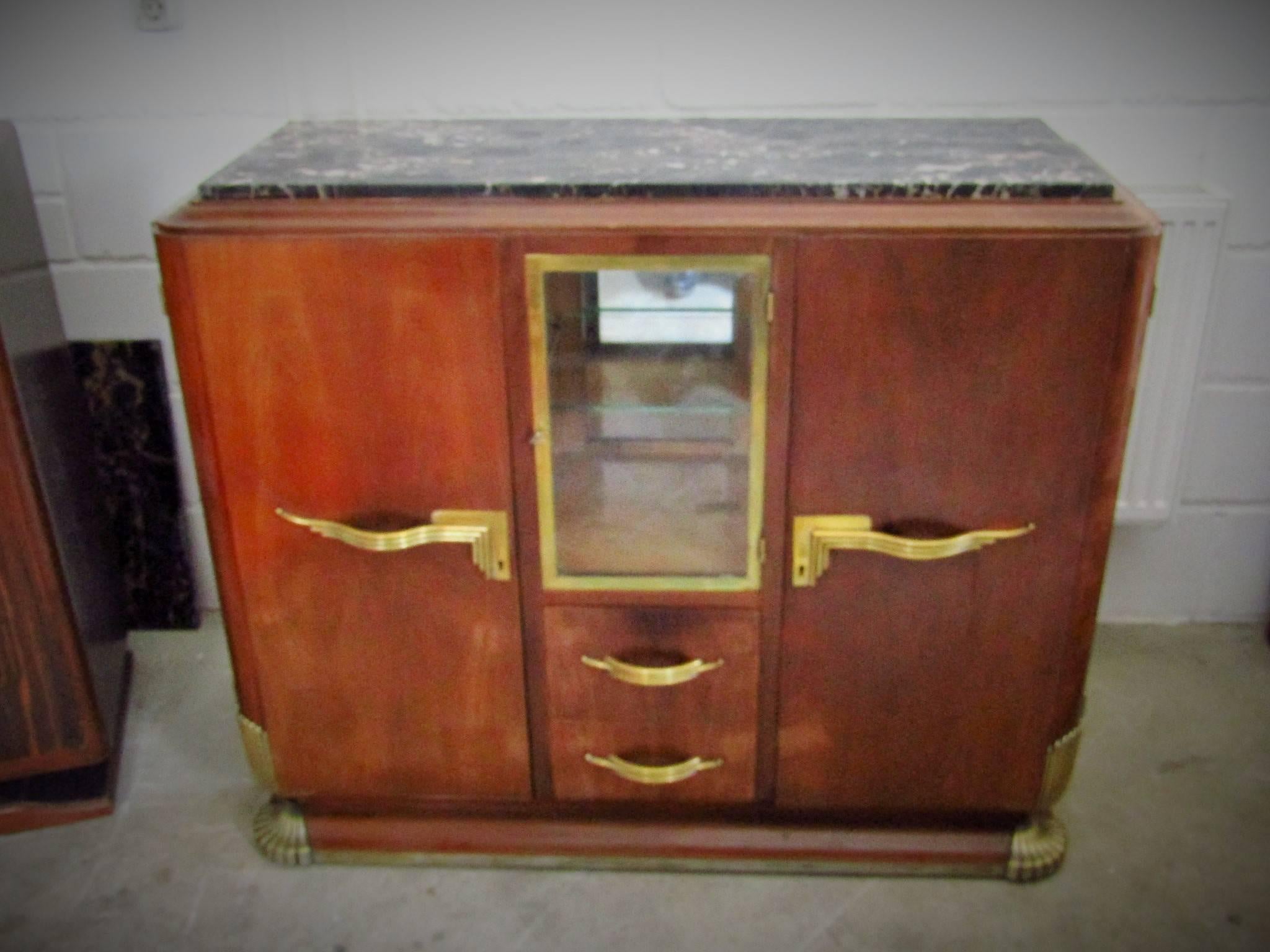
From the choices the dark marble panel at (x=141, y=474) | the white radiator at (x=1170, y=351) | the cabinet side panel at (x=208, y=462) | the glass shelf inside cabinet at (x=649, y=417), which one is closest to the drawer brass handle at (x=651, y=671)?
the glass shelf inside cabinet at (x=649, y=417)

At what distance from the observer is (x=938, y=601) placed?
140 cm

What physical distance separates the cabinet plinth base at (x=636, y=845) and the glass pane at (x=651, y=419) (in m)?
0.41

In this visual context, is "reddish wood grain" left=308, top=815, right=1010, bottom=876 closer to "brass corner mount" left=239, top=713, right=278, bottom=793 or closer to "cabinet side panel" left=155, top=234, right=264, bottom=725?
"brass corner mount" left=239, top=713, right=278, bottom=793

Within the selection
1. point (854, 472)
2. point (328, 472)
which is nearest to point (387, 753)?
point (328, 472)

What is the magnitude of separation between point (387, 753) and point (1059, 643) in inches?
34.1

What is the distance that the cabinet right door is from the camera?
1.23 m

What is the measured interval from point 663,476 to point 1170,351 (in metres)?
0.90

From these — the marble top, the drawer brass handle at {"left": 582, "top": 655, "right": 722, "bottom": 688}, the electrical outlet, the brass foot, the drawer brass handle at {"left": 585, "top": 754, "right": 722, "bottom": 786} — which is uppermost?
the electrical outlet

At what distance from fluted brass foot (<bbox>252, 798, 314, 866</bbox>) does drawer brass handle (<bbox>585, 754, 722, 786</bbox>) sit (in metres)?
0.43

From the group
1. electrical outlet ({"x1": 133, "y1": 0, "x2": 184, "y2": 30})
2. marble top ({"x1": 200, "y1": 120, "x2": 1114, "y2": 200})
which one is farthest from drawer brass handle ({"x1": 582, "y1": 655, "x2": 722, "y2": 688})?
electrical outlet ({"x1": 133, "y1": 0, "x2": 184, "y2": 30})

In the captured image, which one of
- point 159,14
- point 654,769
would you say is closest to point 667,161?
point 654,769

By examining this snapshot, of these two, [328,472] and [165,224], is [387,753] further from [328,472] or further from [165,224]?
[165,224]

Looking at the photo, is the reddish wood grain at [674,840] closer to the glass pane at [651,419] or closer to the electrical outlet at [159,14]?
the glass pane at [651,419]

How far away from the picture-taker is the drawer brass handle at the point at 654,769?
150cm
